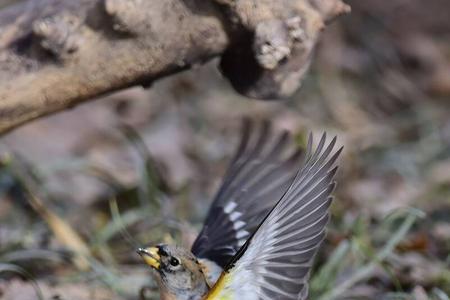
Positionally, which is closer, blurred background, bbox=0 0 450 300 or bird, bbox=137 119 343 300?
bird, bbox=137 119 343 300

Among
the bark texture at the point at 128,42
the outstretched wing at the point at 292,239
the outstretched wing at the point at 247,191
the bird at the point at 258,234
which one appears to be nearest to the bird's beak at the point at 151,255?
the bird at the point at 258,234

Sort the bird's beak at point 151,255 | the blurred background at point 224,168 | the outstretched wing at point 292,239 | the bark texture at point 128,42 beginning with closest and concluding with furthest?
the outstretched wing at point 292,239
the bird's beak at point 151,255
the bark texture at point 128,42
the blurred background at point 224,168

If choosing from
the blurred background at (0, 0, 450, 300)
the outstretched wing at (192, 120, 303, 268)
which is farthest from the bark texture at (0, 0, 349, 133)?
the blurred background at (0, 0, 450, 300)

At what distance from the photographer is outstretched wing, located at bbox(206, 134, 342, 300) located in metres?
3.34

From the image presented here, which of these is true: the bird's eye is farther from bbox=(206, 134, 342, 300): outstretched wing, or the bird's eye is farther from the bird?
bbox=(206, 134, 342, 300): outstretched wing

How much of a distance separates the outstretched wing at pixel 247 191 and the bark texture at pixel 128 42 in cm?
39

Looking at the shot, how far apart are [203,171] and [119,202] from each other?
2.36 ft

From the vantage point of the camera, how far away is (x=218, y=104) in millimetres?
7293

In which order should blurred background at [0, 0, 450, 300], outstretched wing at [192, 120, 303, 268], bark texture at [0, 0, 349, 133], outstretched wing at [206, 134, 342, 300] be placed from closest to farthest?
1. outstretched wing at [206, 134, 342, 300]
2. bark texture at [0, 0, 349, 133]
3. outstretched wing at [192, 120, 303, 268]
4. blurred background at [0, 0, 450, 300]

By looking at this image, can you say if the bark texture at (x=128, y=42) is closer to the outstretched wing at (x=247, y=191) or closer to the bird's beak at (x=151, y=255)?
the outstretched wing at (x=247, y=191)

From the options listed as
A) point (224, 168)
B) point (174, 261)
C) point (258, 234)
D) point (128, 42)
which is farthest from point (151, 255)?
point (224, 168)

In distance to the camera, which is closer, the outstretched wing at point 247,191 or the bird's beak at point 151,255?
the bird's beak at point 151,255

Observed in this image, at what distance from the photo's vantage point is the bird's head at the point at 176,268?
3619mm

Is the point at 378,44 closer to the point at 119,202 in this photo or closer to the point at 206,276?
the point at 119,202
